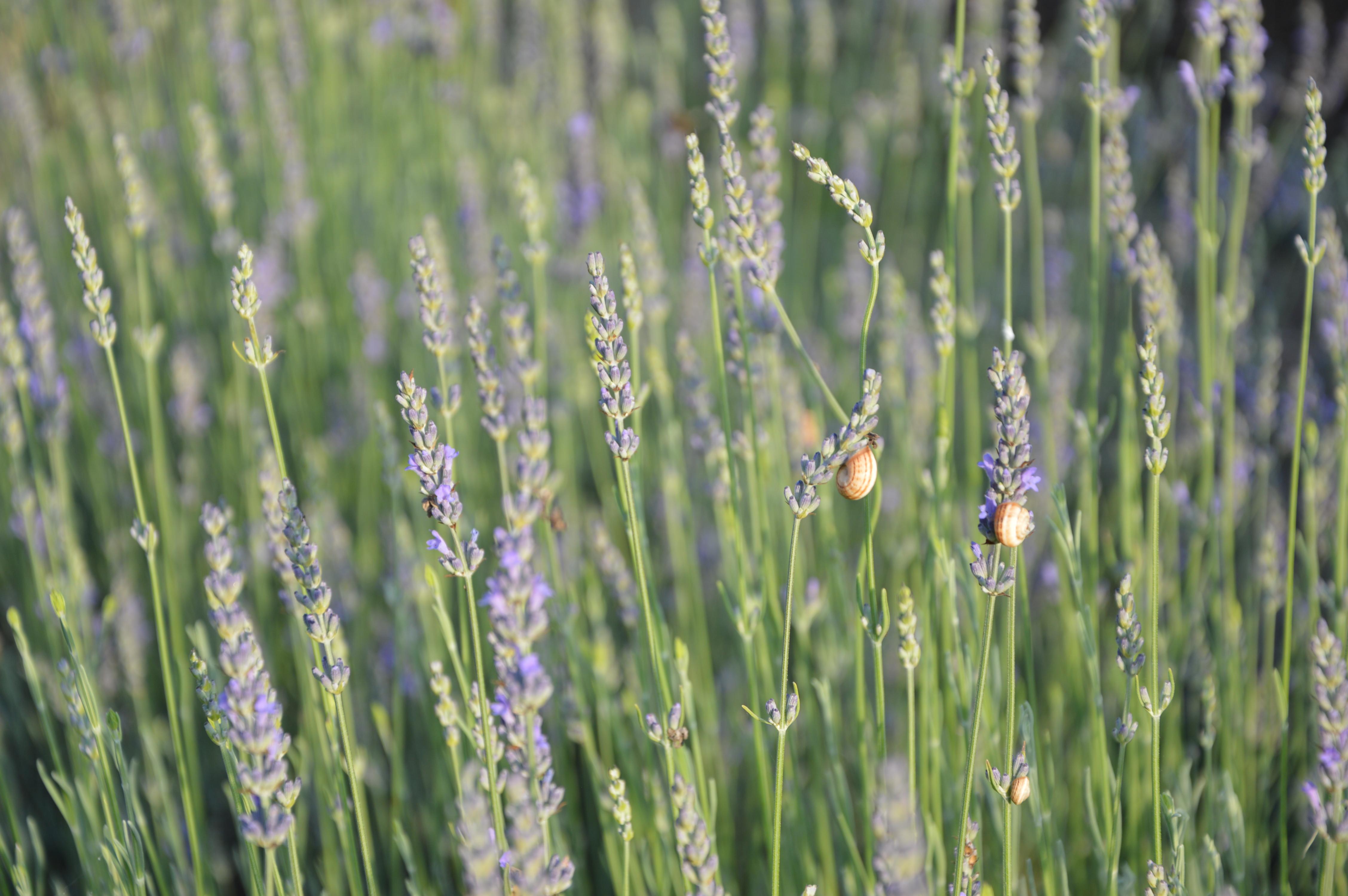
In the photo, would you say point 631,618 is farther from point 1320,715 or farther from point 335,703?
point 1320,715

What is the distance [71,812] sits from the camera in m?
1.35

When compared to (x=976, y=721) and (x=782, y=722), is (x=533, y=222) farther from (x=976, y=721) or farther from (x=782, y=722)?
(x=976, y=721)

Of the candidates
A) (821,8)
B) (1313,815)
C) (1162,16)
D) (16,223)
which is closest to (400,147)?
(821,8)

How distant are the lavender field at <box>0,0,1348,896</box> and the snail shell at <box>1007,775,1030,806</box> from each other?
2cm

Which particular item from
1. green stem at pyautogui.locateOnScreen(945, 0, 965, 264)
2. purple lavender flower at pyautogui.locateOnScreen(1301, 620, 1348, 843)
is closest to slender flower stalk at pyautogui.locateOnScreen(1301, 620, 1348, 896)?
purple lavender flower at pyautogui.locateOnScreen(1301, 620, 1348, 843)

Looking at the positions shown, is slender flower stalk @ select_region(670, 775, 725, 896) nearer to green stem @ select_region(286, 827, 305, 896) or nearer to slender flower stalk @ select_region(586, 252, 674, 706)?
slender flower stalk @ select_region(586, 252, 674, 706)

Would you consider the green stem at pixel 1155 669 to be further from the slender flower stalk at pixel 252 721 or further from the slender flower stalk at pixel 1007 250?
the slender flower stalk at pixel 252 721

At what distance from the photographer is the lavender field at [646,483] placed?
112cm

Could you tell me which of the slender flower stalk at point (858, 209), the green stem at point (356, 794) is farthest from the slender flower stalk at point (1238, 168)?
the green stem at point (356, 794)

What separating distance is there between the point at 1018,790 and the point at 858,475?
15.3 inches

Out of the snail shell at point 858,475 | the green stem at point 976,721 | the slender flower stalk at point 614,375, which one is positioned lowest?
the green stem at point 976,721

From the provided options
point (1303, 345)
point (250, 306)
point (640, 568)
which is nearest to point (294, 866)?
point (640, 568)

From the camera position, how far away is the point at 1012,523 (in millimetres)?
936

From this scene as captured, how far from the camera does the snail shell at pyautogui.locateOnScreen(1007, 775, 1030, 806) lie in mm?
1058
